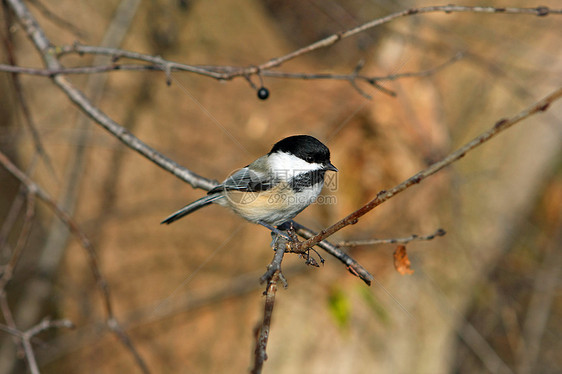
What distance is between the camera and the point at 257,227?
4016 millimetres

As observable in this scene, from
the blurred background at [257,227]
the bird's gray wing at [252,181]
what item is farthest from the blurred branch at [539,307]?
the bird's gray wing at [252,181]

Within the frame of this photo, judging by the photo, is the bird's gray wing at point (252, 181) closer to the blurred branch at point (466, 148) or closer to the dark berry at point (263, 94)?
the dark berry at point (263, 94)

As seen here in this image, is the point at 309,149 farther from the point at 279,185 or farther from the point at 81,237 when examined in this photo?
the point at 81,237

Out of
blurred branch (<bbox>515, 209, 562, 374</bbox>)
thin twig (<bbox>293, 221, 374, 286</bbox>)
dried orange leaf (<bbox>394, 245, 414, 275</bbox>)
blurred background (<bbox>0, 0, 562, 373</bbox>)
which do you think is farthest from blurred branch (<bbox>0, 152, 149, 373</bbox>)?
blurred branch (<bbox>515, 209, 562, 374</bbox>)

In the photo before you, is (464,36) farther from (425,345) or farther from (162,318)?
(162,318)

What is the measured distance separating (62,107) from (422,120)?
2969 millimetres

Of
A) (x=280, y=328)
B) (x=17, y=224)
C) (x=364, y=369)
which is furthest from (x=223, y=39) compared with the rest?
(x=364, y=369)

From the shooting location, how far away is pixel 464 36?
3.99 m

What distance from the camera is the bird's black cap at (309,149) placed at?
2.30m

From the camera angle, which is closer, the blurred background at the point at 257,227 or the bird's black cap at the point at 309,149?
the bird's black cap at the point at 309,149

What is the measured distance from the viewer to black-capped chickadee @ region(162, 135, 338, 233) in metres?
2.36

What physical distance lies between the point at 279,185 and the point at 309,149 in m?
0.28

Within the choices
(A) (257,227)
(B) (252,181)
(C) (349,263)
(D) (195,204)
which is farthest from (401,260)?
(A) (257,227)

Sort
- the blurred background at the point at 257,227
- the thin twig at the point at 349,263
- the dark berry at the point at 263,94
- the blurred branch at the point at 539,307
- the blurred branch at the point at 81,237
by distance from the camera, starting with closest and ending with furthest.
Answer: the thin twig at the point at 349,263
the blurred branch at the point at 81,237
the dark berry at the point at 263,94
the blurred background at the point at 257,227
the blurred branch at the point at 539,307
